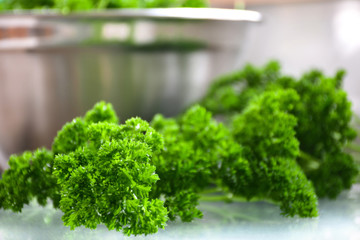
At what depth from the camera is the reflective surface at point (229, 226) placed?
711 mm

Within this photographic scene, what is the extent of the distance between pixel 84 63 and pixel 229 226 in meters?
0.46

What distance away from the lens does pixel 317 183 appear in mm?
902

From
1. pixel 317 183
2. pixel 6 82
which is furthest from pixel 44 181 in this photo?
pixel 317 183

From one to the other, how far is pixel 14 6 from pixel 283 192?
77cm

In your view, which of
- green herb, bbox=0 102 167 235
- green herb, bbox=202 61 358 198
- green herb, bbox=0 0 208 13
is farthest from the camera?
green herb, bbox=0 0 208 13

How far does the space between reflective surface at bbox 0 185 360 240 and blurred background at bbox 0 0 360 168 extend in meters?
0.25

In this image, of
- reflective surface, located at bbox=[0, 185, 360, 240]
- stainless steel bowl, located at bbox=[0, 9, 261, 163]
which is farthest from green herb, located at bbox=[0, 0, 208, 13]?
reflective surface, located at bbox=[0, 185, 360, 240]

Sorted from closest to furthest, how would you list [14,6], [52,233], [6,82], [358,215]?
[52,233]
[358,215]
[6,82]
[14,6]

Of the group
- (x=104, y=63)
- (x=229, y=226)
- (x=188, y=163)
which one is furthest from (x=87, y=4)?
(x=229, y=226)

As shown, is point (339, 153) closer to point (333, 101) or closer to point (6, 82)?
point (333, 101)

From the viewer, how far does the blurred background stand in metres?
0.98

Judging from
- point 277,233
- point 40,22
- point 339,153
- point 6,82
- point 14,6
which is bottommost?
point 277,233

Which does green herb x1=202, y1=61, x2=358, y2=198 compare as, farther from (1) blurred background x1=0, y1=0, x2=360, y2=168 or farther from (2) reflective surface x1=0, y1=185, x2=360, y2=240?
(1) blurred background x1=0, y1=0, x2=360, y2=168

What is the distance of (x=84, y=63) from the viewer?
1019mm
